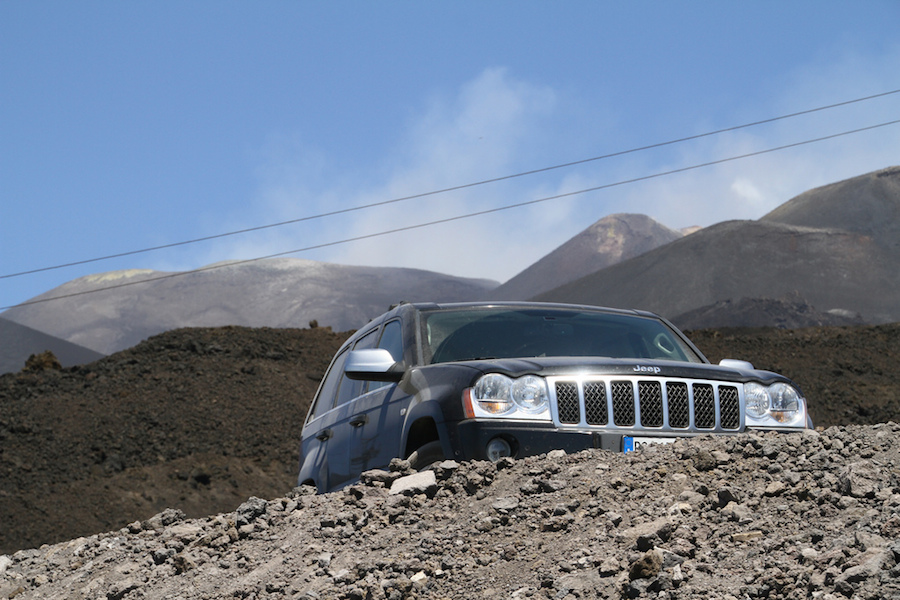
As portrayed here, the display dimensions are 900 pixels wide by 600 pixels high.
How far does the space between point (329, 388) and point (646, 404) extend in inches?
126

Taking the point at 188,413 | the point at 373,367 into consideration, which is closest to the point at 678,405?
the point at 373,367

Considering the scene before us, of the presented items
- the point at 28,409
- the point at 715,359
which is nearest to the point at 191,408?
the point at 28,409

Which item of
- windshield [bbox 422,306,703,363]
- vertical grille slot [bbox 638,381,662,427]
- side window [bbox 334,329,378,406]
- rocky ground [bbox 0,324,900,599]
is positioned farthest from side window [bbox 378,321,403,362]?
vertical grille slot [bbox 638,381,662,427]

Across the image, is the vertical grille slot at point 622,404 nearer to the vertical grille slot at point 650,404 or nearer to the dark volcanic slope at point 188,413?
the vertical grille slot at point 650,404

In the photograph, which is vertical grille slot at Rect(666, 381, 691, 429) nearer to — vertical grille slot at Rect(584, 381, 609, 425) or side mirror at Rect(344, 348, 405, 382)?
vertical grille slot at Rect(584, 381, 609, 425)

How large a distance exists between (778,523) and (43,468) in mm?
26193

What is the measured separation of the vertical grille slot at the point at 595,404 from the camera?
573 cm

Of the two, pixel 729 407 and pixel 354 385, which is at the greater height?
pixel 354 385

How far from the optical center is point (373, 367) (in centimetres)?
626

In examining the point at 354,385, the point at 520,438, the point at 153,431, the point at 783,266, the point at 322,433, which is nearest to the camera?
the point at 520,438

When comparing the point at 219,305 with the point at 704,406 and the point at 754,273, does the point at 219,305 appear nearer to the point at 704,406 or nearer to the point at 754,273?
the point at 754,273

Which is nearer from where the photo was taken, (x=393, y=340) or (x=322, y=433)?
(x=393, y=340)

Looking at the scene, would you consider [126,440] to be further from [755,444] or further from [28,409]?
[755,444]

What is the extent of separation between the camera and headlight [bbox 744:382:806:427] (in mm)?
6195
